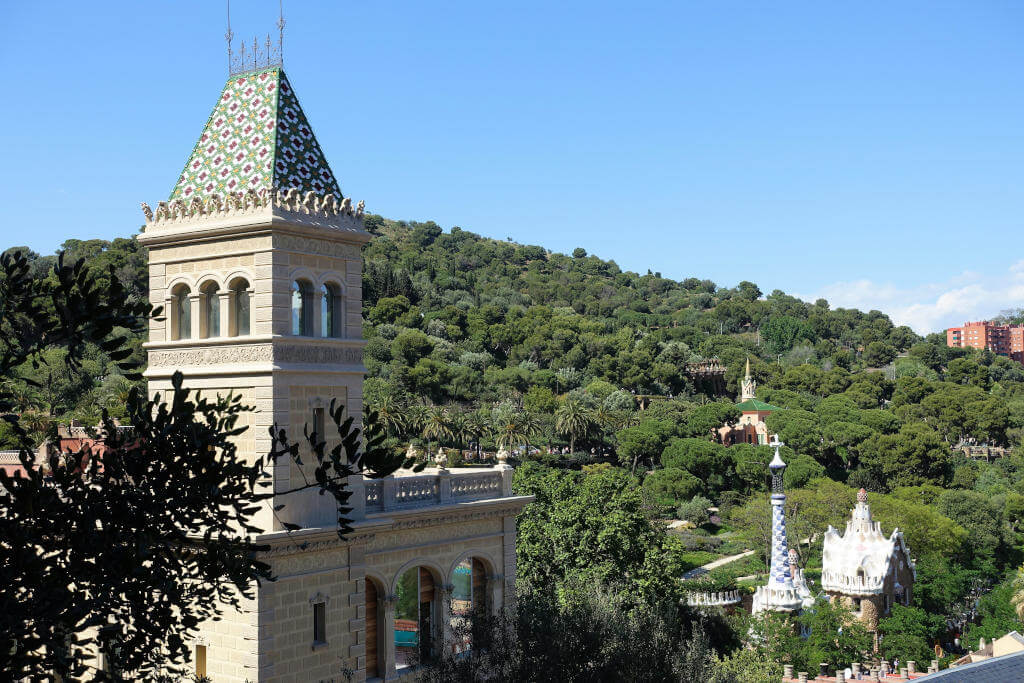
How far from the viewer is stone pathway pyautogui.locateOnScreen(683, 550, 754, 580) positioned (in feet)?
185

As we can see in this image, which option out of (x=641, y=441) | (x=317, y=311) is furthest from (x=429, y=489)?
(x=641, y=441)

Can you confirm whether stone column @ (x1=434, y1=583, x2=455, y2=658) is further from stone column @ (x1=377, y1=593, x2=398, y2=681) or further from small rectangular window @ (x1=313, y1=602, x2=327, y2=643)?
small rectangular window @ (x1=313, y1=602, x2=327, y2=643)

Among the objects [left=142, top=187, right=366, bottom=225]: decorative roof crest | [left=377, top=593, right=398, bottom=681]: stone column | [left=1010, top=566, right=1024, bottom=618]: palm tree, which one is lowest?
[left=1010, top=566, right=1024, bottom=618]: palm tree

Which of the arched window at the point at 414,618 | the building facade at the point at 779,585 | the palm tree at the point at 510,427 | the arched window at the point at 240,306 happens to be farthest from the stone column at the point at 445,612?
the palm tree at the point at 510,427

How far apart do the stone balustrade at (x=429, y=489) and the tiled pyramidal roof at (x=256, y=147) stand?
565 cm

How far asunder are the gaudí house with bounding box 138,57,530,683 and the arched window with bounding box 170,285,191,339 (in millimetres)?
26

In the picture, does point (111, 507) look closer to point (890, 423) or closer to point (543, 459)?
point (543, 459)

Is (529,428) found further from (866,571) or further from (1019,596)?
(1019,596)

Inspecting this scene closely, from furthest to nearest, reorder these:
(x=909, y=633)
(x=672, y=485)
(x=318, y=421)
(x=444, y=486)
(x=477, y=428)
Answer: (x=477, y=428) → (x=672, y=485) → (x=909, y=633) → (x=444, y=486) → (x=318, y=421)

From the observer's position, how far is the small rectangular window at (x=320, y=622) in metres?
18.3

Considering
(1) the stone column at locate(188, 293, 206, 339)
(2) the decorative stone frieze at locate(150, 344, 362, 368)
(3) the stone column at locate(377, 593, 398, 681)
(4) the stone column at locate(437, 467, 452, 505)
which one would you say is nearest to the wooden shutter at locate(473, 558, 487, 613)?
(4) the stone column at locate(437, 467, 452, 505)

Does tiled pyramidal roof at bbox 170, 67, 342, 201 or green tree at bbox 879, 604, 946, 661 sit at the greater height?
tiled pyramidal roof at bbox 170, 67, 342, 201

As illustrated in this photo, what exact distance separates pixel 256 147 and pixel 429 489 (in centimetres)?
768

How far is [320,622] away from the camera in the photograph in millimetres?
18328
